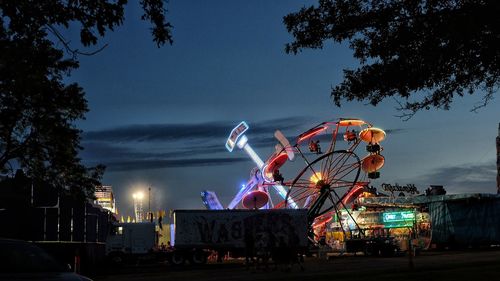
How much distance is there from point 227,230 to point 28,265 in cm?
3216

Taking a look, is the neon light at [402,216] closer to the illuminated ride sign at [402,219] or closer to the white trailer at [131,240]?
the illuminated ride sign at [402,219]

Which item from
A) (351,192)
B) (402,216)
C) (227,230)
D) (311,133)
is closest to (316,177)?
(311,133)

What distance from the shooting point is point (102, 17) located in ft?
28.2

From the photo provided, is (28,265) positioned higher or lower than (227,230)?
lower

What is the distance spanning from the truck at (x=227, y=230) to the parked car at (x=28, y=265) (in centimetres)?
3118

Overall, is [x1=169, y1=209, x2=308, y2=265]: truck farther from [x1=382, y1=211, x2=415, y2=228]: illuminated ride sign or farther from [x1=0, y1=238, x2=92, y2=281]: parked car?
[x1=0, y1=238, x2=92, y2=281]: parked car

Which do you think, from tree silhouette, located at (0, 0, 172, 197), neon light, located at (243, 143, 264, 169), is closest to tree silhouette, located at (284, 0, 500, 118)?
tree silhouette, located at (0, 0, 172, 197)

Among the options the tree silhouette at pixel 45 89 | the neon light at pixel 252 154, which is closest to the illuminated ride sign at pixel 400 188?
the neon light at pixel 252 154

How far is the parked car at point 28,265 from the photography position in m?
7.88

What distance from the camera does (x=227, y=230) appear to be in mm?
40469

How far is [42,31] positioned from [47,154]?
1087cm

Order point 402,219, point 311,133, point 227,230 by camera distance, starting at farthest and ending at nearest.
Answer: point 311,133 < point 402,219 < point 227,230

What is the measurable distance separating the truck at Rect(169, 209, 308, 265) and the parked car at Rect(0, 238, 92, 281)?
31.2m

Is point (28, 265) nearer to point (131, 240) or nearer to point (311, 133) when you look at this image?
point (131, 240)
